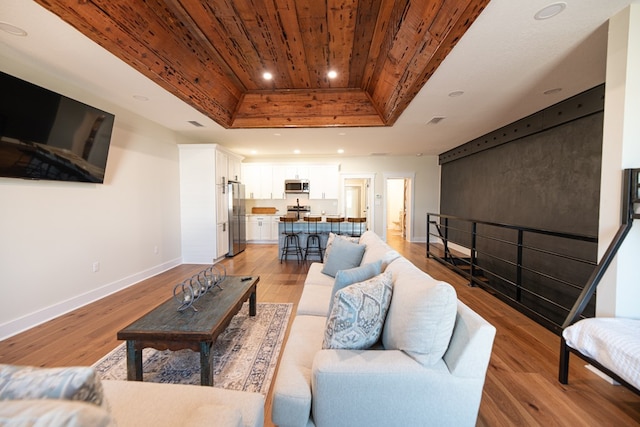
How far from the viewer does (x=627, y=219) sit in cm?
176

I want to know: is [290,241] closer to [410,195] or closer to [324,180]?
[324,180]

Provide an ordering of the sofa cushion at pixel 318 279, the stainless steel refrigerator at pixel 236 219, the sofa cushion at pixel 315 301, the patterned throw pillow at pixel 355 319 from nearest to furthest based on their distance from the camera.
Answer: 1. the patterned throw pillow at pixel 355 319
2. the sofa cushion at pixel 315 301
3. the sofa cushion at pixel 318 279
4. the stainless steel refrigerator at pixel 236 219

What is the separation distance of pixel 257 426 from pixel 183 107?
3.84 meters

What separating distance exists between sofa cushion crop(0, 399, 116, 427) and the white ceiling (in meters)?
2.56

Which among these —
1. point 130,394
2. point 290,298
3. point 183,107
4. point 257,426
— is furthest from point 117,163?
point 257,426

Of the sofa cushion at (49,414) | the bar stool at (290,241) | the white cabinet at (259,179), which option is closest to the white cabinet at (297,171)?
the white cabinet at (259,179)

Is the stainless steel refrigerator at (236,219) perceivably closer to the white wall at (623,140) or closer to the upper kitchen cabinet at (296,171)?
the upper kitchen cabinet at (296,171)

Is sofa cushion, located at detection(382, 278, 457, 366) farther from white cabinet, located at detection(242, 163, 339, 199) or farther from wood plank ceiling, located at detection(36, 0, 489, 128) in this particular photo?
white cabinet, located at detection(242, 163, 339, 199)

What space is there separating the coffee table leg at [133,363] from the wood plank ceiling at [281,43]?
2382 mm

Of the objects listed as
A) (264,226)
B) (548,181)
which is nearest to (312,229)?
(264,226)

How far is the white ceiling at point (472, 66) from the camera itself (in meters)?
1.84

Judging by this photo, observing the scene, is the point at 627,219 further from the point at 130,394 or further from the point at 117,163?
the point at 117,163

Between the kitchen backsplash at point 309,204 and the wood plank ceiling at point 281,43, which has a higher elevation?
the wood plank ceiling at point 281,43

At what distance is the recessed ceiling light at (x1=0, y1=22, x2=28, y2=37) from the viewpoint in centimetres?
194
